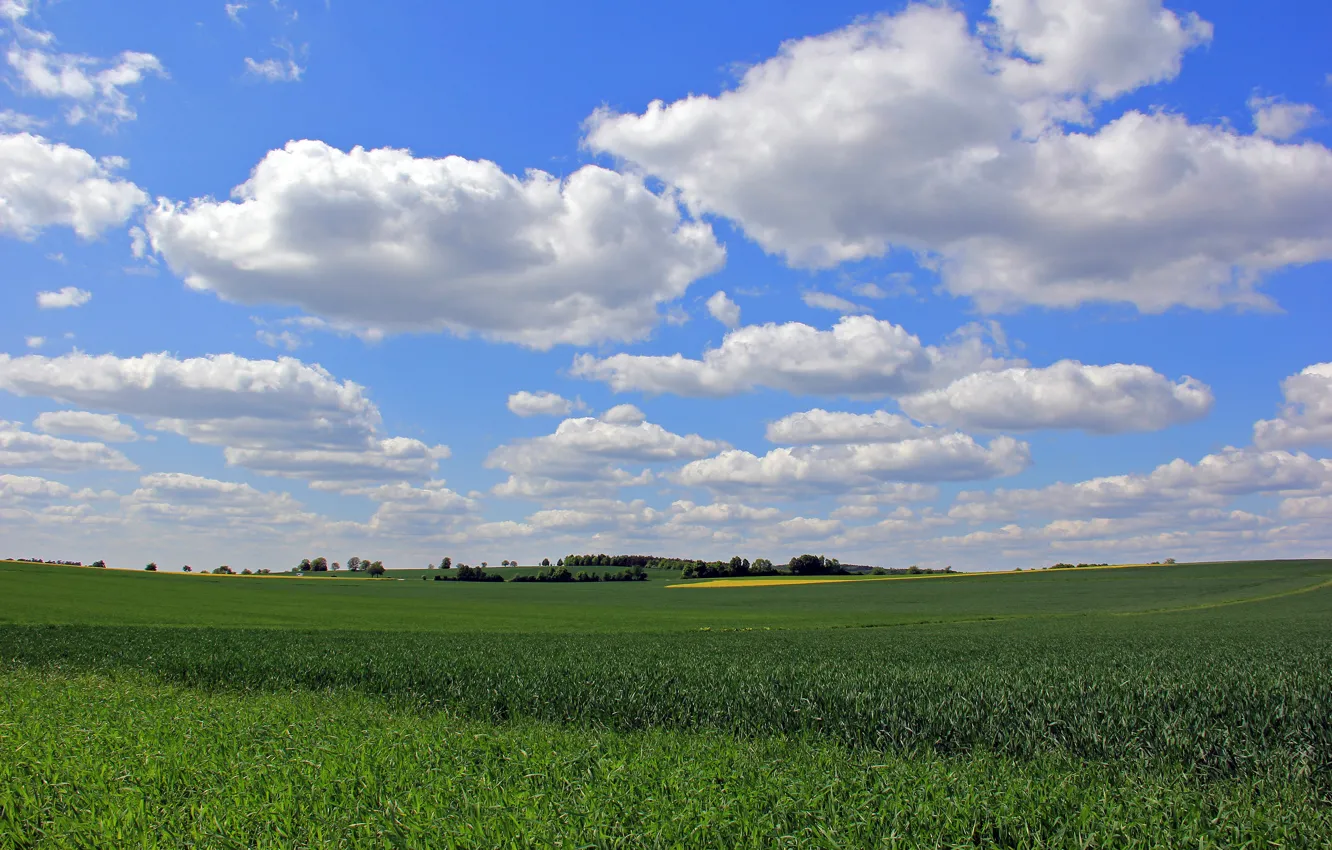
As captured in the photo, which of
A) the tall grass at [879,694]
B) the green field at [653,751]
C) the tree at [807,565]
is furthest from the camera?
the tree at [807,565]

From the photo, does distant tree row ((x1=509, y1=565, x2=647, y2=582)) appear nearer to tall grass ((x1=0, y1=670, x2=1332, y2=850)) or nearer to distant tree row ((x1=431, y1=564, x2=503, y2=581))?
distant tree row ((x1=431, y1=564, x2=503, y2=581))

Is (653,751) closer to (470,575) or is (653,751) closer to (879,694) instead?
(879,694)

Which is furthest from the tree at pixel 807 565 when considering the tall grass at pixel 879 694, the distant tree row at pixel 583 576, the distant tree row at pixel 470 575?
the tall grass at pixel 879 694

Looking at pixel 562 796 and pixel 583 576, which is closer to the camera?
pixel 562 796

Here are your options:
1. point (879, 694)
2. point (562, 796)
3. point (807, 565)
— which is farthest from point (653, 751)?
point (807, 565)

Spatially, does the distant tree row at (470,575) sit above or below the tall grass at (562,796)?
below

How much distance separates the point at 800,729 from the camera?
1091 cm

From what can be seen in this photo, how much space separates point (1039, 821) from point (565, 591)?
90757mm

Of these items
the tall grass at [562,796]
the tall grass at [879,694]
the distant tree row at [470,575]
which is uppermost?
the tall grass at [562,796]

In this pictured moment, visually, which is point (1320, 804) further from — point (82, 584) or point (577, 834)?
point (82, 584)

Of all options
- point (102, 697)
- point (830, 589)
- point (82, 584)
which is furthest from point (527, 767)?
point (830, 589)

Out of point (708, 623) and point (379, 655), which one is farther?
point (708, 623)

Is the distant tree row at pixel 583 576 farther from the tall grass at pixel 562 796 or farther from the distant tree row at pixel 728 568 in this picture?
the tall grass at pixel 562 796

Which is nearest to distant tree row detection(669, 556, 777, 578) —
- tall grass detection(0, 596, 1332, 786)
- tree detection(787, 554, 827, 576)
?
tree detection(787, 554, 827, 576)
